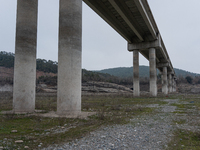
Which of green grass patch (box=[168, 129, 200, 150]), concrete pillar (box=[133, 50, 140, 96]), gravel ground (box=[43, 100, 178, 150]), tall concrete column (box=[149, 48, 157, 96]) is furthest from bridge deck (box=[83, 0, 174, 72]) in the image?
green grass patch (box=[168, 129, 200, 150])

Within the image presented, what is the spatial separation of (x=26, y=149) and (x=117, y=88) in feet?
155

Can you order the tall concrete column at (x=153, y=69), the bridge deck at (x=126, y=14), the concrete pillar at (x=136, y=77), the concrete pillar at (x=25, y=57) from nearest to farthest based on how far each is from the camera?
the concrete pillar at (x=25, y=57) < the bridge deck at (x=126, y=14) < the concrete pillar at (x=136, y=77) < the tall concrete column at (x=153, y=69)

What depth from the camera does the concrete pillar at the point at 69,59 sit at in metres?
8.49

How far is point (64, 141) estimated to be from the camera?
4.32 metres

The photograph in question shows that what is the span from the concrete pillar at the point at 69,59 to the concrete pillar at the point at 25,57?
2.48 meters

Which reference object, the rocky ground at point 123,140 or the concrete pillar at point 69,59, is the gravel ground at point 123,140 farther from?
the concrete pillar at point 69,59

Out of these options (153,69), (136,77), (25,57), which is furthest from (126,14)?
(25,57)

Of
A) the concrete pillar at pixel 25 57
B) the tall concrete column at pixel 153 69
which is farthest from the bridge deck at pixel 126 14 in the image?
the concrete pillar at pixel 25 57

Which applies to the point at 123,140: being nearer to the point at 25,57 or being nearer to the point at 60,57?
the point at 60,57

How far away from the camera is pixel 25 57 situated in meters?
9.87

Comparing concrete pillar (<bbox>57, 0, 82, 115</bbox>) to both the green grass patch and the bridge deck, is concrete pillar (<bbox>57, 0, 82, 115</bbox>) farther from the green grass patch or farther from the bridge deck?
the bridge deck

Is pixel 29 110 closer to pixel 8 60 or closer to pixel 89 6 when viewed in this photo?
pixel 89 6

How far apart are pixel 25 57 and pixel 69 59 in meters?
3.24

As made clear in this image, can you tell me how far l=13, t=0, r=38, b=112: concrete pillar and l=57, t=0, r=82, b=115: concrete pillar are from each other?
2482 mm
